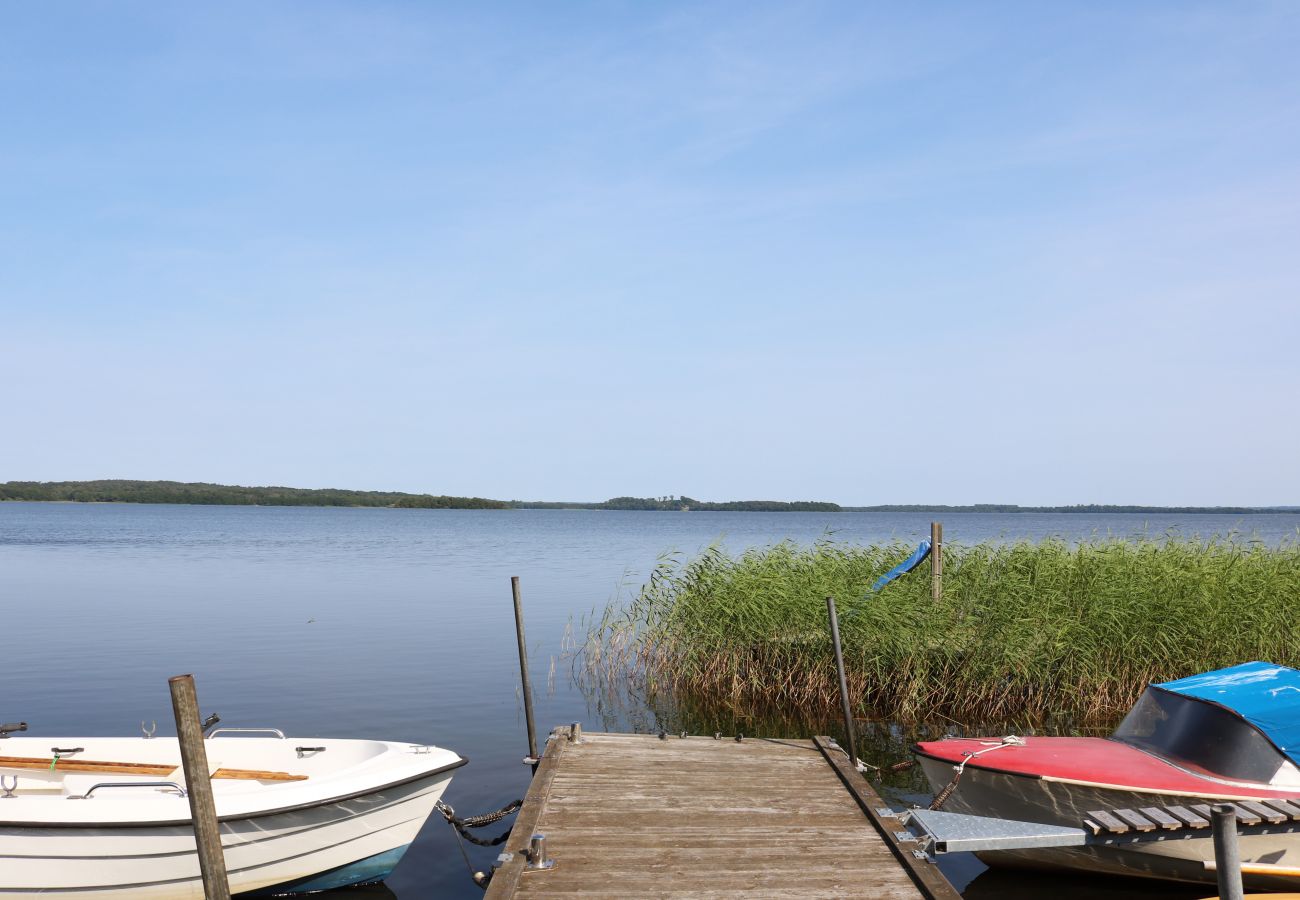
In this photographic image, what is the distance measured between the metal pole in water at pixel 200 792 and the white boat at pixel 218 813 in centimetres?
208

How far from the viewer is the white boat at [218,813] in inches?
309

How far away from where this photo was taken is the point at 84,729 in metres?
15.0

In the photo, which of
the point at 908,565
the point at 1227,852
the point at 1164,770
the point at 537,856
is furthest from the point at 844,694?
the point at 1227,852

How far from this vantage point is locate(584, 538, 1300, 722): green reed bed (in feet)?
46.2

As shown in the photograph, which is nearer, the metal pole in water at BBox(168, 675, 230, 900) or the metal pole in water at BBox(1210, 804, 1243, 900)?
the metal pole in water at BBox(1210, 804, 1243, 900)

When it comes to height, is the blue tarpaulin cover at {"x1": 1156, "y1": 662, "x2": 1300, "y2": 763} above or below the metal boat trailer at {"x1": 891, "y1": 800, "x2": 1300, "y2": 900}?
above

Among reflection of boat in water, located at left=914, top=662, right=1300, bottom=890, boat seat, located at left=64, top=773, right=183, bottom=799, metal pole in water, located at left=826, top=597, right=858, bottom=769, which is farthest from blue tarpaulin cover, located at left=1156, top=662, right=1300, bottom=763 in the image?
boat seat, located at left=64, top=773, right=183, bottom=799

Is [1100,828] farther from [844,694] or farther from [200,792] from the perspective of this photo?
[200,792]

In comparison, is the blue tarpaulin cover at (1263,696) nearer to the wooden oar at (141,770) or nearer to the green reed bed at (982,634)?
the green reed bed at (982,634)

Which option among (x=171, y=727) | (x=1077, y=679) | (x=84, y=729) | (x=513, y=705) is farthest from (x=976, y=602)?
(x=84, y=729)

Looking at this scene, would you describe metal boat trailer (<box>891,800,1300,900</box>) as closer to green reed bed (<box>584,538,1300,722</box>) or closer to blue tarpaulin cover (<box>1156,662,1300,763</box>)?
blue tarpaulin cover (<box>1156,662,1300,763</box>)

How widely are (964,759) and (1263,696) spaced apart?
8.76 ft

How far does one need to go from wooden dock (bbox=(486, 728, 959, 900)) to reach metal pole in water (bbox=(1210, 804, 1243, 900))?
165 centimetres

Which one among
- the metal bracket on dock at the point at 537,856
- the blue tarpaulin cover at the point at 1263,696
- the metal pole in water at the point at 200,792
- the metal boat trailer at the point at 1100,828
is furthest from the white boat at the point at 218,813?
the blue tarpaulin cover at the point at 1263,696
